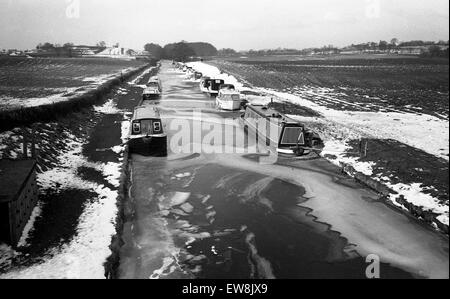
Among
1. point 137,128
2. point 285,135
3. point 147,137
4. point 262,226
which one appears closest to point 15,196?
point 262,226

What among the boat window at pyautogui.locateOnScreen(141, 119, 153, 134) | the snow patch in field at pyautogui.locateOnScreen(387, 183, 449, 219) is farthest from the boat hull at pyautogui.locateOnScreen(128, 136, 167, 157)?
the snow patch in field at pyautogui.locateOnScreen(387, 183, 449, 219)

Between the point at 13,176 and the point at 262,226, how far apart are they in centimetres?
849

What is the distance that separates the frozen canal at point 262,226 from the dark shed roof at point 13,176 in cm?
356

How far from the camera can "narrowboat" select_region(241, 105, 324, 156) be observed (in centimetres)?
1992

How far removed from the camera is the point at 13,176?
1180cm

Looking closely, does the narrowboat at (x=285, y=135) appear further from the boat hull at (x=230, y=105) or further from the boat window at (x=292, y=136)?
the boat hull at (x=230, y=105)

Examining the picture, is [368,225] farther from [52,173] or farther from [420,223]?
[52,173]

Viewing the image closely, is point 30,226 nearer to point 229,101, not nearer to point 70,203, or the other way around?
point 70,203

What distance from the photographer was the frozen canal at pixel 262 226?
10.3 meters

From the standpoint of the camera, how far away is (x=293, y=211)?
46.5 ft

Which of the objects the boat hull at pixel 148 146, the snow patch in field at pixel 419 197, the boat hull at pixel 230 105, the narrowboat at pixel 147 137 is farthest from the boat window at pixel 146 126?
the boat hull at pixel 230 105

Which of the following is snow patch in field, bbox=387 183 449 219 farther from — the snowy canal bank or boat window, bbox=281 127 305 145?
the snowy canal bank

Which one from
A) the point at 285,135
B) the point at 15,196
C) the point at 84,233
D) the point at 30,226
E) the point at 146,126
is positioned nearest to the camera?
the point at 15,196
